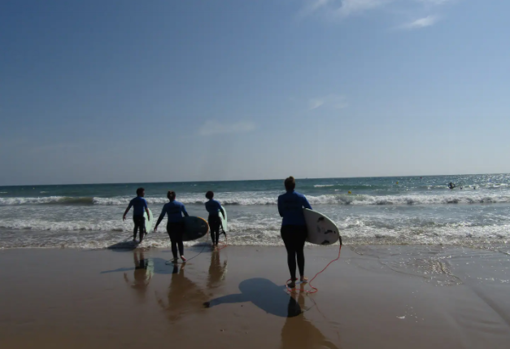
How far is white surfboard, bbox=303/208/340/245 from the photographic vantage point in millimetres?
5121

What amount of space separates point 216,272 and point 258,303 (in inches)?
70.3

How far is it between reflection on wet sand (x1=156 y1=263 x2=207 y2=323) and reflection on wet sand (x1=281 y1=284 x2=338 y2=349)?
1.18 meters

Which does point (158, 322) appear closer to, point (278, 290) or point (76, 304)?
point (76, 304)

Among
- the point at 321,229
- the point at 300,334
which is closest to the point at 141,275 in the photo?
the point at 321,229

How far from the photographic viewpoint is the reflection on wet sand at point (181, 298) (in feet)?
13.0

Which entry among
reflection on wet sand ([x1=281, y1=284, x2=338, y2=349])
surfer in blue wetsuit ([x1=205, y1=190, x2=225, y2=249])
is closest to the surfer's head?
reflection on wet sand ([x1=281, y1=284, x2=338, y2=349])

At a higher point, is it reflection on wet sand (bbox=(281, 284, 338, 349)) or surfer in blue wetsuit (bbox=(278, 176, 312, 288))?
surfer in blue wetsuit (bbox=(278, 176, 312, 288))

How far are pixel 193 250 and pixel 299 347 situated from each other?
5.25 metres

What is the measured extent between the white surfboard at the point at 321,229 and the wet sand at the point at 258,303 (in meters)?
0.65

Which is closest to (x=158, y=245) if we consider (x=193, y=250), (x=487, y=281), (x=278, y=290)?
(x=193, y=250)

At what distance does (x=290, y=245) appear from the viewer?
4.80 m

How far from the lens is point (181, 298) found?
4.43 m

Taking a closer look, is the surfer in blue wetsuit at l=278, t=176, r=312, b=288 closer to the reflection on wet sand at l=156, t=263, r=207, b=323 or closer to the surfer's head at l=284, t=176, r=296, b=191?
the surfer's head at l=284, t=176, r=296, b=191

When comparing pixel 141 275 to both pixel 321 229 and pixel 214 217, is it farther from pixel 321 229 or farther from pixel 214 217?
A: pixel 321 229
